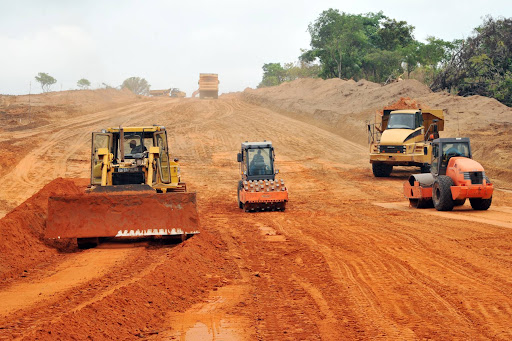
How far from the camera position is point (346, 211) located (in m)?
18.1

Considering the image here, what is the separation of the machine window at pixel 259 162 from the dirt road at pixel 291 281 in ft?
4.78

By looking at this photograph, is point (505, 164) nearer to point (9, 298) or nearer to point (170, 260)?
point (170, 260)

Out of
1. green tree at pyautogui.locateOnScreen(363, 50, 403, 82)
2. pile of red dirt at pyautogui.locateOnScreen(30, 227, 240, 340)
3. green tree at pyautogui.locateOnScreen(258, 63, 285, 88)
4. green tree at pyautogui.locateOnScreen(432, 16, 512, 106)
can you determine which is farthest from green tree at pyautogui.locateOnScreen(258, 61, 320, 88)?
pile of red dirt at pyautogui.locateOnScreen(30, 227, 240, 340)

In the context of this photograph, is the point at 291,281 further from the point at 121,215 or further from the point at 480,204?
the point at 480,204

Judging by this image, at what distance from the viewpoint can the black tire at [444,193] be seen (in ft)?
55.8

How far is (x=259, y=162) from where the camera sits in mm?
18859

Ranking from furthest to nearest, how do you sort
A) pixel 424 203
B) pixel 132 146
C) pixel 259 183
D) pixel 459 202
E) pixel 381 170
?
pixel 381 170
pixel 424 203
pixel 259 183
pixel 459 202
pixel 132 146

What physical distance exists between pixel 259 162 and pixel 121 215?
25.2ft

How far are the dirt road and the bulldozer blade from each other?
1.23ft

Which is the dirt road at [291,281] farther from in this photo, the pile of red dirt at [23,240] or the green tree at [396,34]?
the green tree at [396,34]

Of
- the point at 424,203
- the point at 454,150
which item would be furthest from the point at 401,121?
the point at 454,150

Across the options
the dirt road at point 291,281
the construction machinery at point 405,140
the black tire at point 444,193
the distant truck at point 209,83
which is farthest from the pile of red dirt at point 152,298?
the distant truck at point 209,83

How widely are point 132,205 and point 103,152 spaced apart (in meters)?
2.13

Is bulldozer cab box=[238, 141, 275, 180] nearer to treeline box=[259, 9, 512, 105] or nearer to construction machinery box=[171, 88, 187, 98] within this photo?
treeline box=[259, 9, 512, 105]
